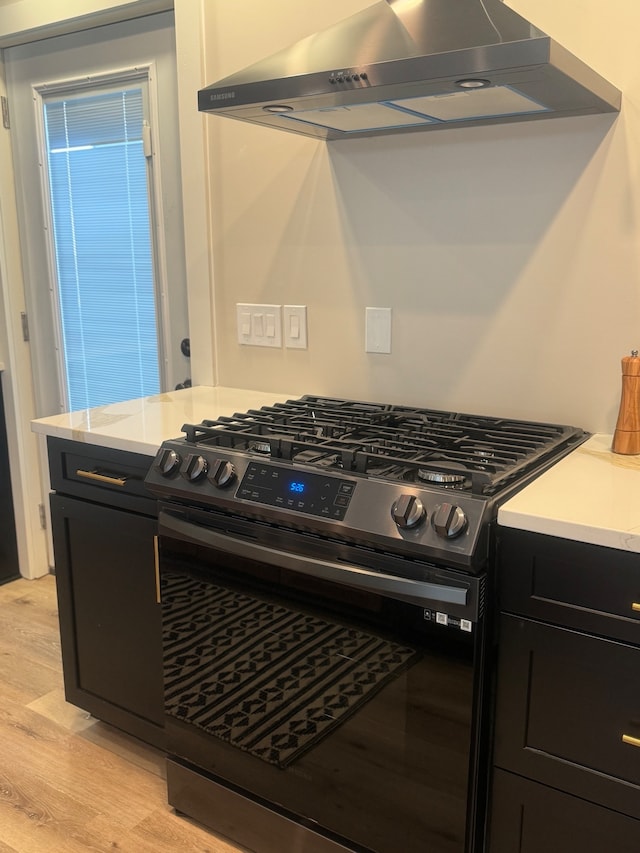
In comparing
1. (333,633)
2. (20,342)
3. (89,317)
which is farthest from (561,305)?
(20,342)

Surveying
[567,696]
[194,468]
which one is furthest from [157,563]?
[567,696]

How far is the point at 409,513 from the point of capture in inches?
54.3

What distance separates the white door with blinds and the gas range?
99cm

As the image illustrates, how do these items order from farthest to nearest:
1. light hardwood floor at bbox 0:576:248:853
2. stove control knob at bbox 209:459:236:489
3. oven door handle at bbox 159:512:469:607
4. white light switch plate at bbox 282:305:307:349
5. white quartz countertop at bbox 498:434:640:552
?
white light switch plate at bbox 282:305:307:349
light hardwood floor at bbox 0:576:248:853
stove control knob at bbox 209:459:236:489
oven door handle at bbox 159:512:469:607
white quartz countertop at bbox 498:434:640:552

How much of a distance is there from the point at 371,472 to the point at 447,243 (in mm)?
796

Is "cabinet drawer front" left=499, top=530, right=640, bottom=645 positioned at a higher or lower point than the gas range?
lower

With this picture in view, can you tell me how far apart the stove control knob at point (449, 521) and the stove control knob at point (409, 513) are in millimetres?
30

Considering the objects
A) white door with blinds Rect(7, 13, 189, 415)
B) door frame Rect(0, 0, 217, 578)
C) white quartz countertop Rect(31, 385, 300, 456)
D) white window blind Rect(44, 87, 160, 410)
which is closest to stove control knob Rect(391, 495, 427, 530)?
white quartz countertop Rect(31, 385, 300, 456)

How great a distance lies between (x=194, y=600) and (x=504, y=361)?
38.5 inches

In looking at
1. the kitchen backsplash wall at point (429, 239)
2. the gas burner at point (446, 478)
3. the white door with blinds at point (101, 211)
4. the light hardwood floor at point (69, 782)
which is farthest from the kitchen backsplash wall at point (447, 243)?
the light hardwood floor at point (69, 782)

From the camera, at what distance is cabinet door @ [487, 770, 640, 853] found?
53.5 inches

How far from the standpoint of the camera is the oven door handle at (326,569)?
1381 millimetres

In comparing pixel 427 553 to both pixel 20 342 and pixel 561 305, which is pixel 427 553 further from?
pixel 20 342

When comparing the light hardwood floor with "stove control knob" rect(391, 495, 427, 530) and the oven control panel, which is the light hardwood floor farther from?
"stove control knob" rect(391, 495, 427, 530)
